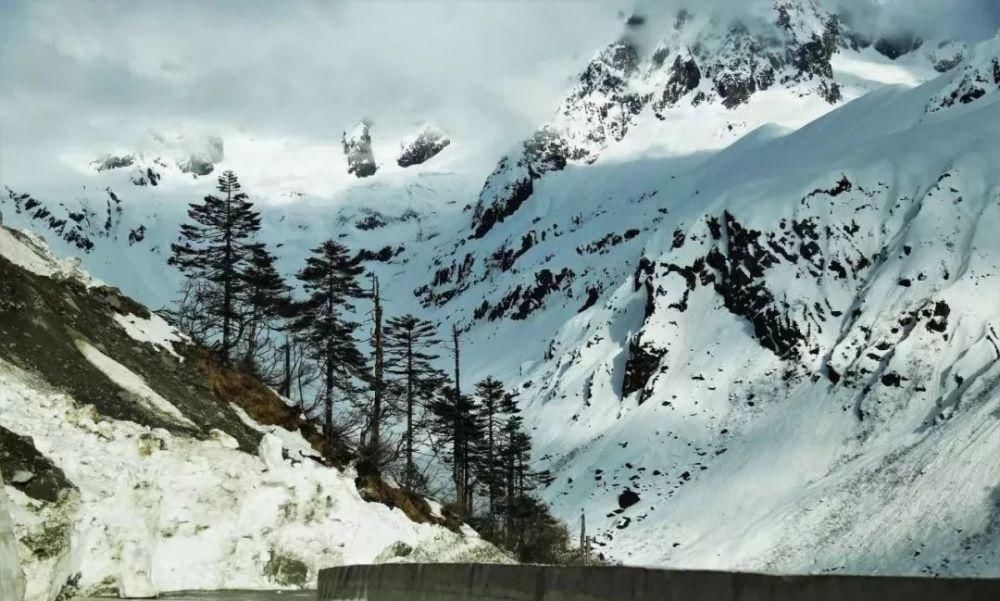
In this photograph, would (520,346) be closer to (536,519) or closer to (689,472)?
(689,472)

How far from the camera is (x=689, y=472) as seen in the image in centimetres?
9781

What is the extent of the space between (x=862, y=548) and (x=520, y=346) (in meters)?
120

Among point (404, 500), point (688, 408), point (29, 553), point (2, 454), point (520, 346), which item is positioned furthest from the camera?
point (520, 346)

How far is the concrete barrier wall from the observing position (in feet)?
13.3

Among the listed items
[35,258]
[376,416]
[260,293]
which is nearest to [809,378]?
[260,293]

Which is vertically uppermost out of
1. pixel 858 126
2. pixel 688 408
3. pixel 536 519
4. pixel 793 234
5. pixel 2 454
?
pixel 858 126

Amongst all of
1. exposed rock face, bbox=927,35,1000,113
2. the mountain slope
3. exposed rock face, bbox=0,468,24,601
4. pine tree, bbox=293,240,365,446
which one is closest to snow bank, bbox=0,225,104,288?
pine tree, bbox=293,240,365,446

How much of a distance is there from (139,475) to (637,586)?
452 inches

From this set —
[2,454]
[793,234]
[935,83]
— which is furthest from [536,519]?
[935,83]

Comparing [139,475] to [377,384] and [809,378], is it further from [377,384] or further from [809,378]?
[809,378]

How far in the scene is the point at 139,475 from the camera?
15.5 meters

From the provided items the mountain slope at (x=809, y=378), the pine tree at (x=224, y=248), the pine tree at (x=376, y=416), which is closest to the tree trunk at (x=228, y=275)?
the pine tree at (x=224, y=248)

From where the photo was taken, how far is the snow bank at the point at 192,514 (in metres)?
14.7

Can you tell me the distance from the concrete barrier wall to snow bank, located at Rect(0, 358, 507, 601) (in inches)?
203
